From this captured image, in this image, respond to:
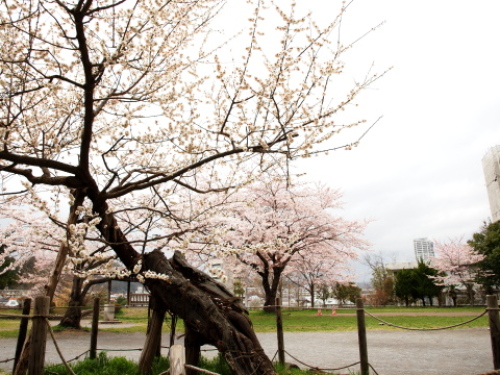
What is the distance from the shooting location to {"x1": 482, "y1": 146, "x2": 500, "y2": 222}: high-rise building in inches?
1459

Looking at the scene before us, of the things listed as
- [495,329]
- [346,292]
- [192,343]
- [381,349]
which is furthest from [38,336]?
[346,292]

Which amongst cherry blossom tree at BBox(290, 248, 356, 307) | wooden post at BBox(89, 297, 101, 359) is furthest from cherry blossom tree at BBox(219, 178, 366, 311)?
wooden post at BBox(89, 297, 101, 359)

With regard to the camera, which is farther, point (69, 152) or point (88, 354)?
point (88, 354)

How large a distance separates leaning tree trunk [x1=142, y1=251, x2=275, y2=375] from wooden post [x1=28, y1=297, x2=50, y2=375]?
5.17 ft

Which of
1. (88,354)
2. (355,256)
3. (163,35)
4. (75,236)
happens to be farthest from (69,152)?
(355,256)

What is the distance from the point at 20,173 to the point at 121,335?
8837 millimetres

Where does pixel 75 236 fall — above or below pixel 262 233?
below

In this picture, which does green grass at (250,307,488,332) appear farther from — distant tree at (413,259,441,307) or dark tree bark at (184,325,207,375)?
distant tree at (413,259,441,307)

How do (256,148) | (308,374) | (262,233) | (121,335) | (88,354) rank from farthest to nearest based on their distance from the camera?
1. (262,233)
2. (121,335)
3. (88,354)
4. (308,374)
5. (256,148)

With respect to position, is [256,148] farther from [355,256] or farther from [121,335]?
[355,256]

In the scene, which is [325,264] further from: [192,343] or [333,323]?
[192,343]

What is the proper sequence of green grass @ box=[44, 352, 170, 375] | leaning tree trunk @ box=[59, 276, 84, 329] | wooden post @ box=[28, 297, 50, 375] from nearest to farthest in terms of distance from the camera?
wooden post @ box=[28, 297, 50, 375]
green grass @ box=[44, 352, 170, 375]
leaning tree trunk @ box=[59, 276, 84, 329]

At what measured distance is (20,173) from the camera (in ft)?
16.3

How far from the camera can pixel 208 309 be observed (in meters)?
4.90
